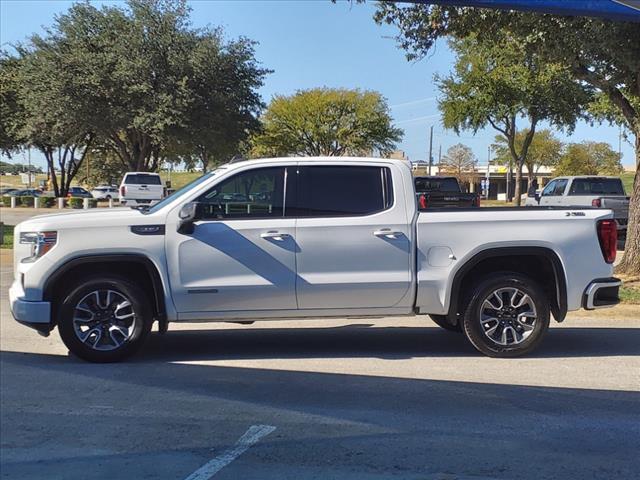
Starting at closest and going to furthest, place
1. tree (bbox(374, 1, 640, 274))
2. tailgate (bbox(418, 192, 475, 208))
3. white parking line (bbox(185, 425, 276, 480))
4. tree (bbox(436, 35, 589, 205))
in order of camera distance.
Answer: white parking line (bbox(185, 425, 276, 480)) → tree (bbox(374, 1, 640, 274)) → tailgate (bbox(418, 192, 475, 208)) → tree (bbox(436, 35, 589, 205))

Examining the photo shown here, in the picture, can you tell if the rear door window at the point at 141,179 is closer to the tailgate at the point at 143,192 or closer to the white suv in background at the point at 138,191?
the white suv in background at the point at 138,191

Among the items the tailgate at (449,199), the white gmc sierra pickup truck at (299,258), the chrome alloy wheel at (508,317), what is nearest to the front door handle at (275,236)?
the white gmc sierra pickup truck at (299,258)

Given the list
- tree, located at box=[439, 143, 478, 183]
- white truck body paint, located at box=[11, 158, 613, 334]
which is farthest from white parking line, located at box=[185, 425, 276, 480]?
tree, located at box=[439, 143, 478, 183]

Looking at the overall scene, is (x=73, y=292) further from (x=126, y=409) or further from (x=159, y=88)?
(x=159, y=88)

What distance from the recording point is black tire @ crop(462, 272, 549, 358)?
23.0 ft

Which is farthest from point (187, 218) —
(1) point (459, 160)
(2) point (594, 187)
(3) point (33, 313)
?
(1) point (459, 160)

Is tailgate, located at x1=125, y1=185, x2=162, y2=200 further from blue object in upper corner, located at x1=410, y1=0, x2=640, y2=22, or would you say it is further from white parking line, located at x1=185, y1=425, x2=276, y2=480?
white parking line, located at x1=185, y1=425, x2=276, y2=480

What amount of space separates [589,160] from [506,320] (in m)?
79.5

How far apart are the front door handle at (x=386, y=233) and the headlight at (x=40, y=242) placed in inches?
123

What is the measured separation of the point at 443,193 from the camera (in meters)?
20.2

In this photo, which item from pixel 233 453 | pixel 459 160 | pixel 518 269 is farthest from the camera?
pixel 459 160

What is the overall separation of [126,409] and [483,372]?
3300 mm

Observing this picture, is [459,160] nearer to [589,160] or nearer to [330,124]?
[589,160]

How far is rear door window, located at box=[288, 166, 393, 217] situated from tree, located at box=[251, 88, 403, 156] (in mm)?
47157
